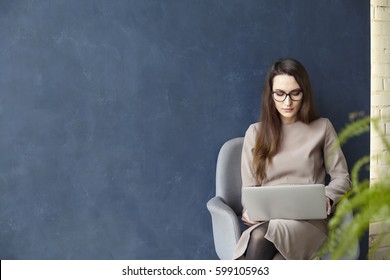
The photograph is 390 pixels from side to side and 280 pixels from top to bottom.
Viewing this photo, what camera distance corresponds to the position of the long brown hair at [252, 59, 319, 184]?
118 inches

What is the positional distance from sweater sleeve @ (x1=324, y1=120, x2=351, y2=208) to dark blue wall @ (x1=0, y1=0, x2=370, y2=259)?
0.39 metres

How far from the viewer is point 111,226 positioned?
10.3 ft

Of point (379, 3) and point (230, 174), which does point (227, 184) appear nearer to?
point (230, 174)

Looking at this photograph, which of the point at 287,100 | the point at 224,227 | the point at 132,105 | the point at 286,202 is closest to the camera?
the point at 286,202

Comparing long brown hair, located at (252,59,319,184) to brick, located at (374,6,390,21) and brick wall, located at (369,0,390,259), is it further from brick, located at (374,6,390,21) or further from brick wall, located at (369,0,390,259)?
brick, located at (374,6,390,21)

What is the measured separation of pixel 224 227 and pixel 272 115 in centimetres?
65

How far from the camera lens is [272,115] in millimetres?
3070

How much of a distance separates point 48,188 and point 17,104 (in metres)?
0.46

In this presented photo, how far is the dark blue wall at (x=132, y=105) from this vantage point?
117 inches

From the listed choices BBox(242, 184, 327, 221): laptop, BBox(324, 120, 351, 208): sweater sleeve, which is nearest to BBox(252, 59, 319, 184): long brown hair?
BBox(324, 120, 351, 208): sweater sleeve

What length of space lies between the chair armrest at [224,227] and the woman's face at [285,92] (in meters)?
0.57

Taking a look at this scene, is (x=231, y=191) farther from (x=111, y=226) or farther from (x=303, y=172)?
(x=111, y=226)

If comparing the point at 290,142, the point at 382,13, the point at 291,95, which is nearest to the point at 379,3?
the point at 382,13

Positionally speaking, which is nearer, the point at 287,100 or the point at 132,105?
the point at 287,100
